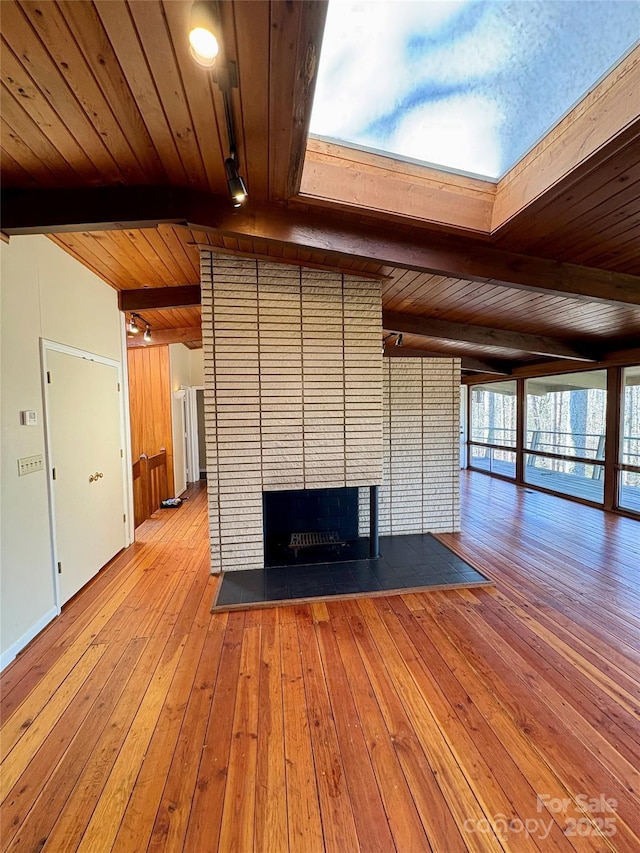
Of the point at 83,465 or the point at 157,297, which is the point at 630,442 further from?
the point at 83,465

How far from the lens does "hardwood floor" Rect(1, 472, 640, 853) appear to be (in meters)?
1.23

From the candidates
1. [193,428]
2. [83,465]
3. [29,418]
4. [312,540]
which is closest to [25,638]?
[83,465]

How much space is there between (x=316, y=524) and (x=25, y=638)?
2.41 m

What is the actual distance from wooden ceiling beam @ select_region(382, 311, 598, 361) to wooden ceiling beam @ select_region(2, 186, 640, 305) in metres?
1.80

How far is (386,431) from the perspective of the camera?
4055 mm

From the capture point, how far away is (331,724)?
1.62 m

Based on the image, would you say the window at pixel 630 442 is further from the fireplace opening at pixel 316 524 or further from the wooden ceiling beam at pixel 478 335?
the fireplace opening at pixel 316 524

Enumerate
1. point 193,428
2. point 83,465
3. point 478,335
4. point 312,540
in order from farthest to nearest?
point 193,428 → point 478,335 → point 312,540 → point 83,465

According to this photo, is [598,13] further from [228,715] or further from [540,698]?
[228,715]

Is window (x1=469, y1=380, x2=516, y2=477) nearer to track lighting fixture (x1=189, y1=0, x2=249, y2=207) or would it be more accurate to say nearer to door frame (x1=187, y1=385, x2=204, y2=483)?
door frame (x1=187, y1=385, x2=204, y2=483)

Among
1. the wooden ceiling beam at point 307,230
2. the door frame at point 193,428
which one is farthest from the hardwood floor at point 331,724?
the door frame at point 193,428

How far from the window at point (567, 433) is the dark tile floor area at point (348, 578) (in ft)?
12.6

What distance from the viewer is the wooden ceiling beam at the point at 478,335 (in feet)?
14.1

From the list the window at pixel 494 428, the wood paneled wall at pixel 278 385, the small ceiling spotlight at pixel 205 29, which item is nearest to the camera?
the small ceiling spotlight at pixel 205 29
